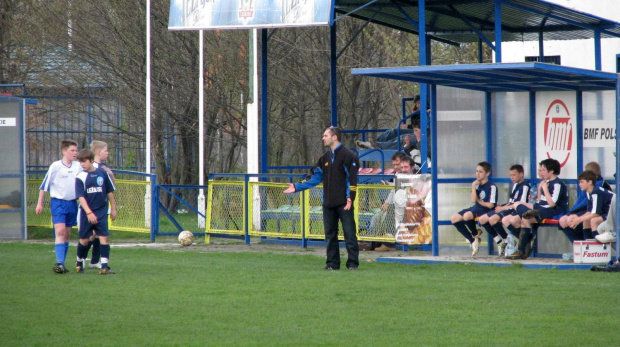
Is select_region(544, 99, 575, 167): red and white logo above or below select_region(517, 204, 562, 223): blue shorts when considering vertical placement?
above

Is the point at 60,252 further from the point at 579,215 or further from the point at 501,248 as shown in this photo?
the point at 579,215

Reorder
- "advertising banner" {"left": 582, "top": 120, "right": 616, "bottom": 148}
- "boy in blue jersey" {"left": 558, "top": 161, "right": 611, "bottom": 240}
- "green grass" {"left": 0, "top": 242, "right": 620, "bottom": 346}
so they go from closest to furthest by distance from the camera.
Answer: "green grass" {"left": 0, "top": 242, "right": 620, "bottom": 346} → "boy in blue jersey" {"left": 558, "top": 161, "right": 611, "bottom": 240} → "advertising banner" {"left": 582, "top": 120, "right": 616, "bottom": 148}

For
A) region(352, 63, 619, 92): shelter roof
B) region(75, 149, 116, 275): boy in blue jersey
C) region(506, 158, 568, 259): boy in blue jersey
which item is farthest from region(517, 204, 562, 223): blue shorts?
region(75, 149, 116, 275): boy in blue jersey

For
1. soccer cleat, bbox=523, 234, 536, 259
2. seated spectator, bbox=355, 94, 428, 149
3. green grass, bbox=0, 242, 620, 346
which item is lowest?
green grass, bbox=0, 242, 620, 346

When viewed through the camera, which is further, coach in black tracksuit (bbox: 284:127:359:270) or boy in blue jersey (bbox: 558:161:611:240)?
boy in blue jersey (bbox: 558:161:611:240)

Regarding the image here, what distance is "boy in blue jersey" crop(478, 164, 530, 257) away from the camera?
44.5 ft

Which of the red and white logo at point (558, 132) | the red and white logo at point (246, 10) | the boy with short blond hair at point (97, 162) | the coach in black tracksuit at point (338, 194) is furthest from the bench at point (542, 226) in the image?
the red and white logo at point (246, 10)

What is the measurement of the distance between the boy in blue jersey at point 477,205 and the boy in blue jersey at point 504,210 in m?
0.18

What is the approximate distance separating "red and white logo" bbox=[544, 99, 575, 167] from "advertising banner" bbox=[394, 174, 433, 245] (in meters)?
Result: 1.98

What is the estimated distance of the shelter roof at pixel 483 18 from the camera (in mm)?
16672

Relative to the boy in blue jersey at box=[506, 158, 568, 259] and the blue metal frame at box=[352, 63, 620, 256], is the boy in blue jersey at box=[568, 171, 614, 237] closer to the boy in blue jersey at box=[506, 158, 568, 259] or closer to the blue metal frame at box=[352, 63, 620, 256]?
the blue metal frame at box=[352, 63, 620, 256]

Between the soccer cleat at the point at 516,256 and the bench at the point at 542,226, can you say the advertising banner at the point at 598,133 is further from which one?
the soccer cleat at the point at 516,256

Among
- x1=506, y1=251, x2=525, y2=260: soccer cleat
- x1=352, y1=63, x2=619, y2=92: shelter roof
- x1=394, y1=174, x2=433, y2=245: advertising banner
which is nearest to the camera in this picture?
x1=352, y1=63, x2=619, y2=92: shelter roof

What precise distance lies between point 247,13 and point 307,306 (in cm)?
992
